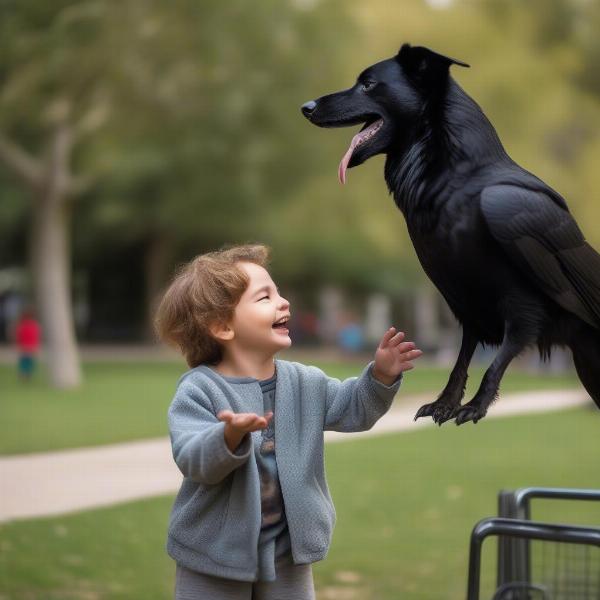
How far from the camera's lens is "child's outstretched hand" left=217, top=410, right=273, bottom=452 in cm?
209

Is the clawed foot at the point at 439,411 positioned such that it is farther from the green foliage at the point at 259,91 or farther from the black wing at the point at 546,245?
the green foliage at the point at 259,91

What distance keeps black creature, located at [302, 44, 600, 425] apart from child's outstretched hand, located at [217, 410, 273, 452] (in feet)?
1.25

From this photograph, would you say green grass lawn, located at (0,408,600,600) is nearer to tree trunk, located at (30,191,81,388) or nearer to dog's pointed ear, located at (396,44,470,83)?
dog's pointed ear, located at (396,44,470,83)

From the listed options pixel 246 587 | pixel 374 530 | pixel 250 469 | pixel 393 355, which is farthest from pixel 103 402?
pixel 393 355

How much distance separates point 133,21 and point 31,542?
1534 centimetres

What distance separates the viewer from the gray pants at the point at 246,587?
8.02ft

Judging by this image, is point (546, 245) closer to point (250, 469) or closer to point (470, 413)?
point (470, 413)

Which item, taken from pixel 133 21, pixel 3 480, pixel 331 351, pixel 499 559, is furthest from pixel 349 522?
pixel 331 351

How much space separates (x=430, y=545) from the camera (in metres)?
7.09

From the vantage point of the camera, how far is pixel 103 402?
17672 mm

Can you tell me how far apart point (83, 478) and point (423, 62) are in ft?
27.3

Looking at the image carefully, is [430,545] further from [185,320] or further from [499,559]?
[185,320]

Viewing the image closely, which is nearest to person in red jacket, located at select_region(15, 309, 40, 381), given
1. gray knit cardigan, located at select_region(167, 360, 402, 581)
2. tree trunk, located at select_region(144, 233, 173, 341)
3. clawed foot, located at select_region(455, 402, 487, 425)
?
tree trunk, located at select_region(144, 233, 173, 341)

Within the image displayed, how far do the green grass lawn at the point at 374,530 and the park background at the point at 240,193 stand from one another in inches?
1.1
